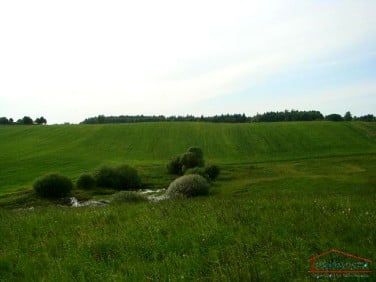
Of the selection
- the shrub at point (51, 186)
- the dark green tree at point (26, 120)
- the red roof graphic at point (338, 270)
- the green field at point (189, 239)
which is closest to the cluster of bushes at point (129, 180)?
the shrub at point (51, 186)

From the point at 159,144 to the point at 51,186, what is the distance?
5303 centimetres

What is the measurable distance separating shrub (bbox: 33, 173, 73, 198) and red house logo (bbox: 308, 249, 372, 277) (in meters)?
48.0

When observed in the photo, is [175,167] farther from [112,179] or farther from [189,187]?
[189,187]

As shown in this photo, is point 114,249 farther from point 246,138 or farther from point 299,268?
point 246,138

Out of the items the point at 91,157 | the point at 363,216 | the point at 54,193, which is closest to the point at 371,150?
the point at 91,157

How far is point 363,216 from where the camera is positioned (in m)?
9.50

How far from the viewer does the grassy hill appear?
3285 inches

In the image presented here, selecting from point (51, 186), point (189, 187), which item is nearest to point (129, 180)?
point (51, 186)

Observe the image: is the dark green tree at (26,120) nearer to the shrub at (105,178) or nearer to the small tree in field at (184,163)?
the small tree in field at (184,163)

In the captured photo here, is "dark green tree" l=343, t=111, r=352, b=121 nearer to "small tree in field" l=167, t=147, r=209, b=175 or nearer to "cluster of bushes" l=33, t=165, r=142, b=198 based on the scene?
"small tree in field" l=167, t=147, r=209, b=175

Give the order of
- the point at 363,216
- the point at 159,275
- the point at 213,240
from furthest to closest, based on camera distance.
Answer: the point at 363,216 < the point at 213,240 < the point at 159,275

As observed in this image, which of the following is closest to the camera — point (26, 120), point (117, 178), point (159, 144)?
point (117, 178)

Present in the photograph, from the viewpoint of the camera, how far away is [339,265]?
21.2ft

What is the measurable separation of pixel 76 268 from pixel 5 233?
4.82 m
